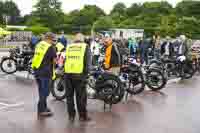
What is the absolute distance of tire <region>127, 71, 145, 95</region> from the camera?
11.9 meters

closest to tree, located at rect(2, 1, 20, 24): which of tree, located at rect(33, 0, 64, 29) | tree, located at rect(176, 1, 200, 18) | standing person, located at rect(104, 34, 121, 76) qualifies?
tree, located at rect(33, 0, 64, 29)

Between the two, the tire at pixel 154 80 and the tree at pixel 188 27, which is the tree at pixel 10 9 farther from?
the tire at pixel 154 80

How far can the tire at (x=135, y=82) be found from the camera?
468 inches

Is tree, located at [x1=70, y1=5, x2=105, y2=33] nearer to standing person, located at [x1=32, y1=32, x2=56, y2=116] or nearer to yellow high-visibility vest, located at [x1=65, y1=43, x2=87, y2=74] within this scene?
standing person, located at [x1=32, y1=32, x2=56, y2=116]

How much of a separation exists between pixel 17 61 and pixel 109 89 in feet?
20.3

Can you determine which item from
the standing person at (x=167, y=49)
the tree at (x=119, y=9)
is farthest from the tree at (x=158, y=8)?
the standing person at (x=167, y=49)

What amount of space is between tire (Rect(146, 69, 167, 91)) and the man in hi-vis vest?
16.5 ft

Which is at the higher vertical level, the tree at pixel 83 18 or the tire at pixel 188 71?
the tree at pixel 83 18

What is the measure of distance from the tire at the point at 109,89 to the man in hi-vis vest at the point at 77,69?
5.52 ft

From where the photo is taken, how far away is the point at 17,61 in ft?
50.5

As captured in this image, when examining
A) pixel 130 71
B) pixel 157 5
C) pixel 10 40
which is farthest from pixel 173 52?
pixel 157 5

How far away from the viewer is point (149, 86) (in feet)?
43.2

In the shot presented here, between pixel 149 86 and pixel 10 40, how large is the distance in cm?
2916

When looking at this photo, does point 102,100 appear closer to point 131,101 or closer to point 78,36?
point 131,101
